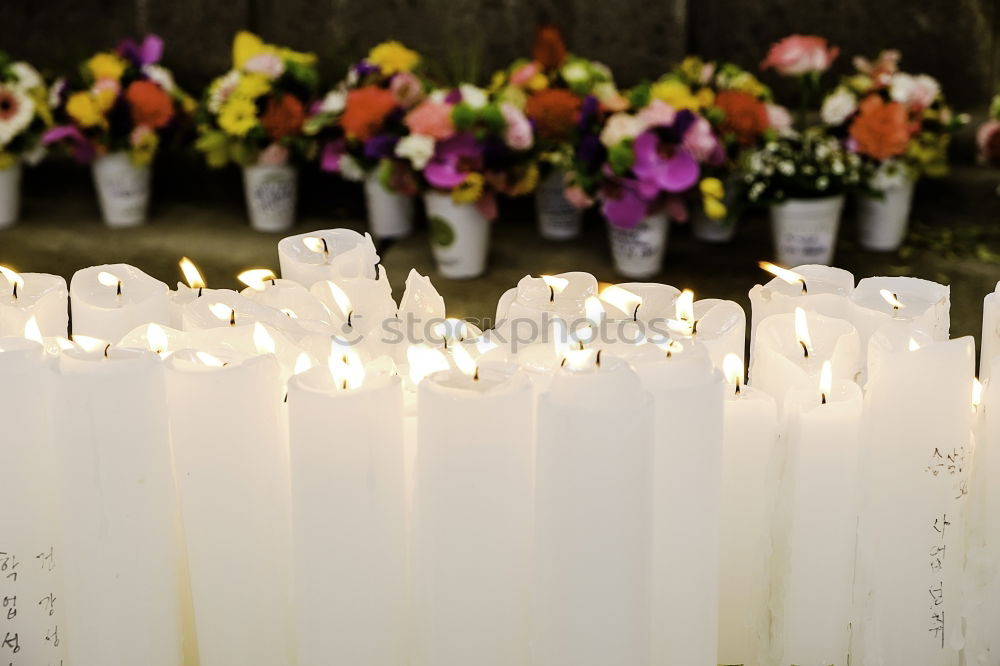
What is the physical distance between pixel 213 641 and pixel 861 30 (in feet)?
9.74

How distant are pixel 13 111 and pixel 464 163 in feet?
4.11

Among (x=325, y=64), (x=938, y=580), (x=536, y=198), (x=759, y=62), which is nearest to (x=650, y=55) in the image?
(x=759, y=62)

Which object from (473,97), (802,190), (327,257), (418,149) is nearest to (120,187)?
(418,149)

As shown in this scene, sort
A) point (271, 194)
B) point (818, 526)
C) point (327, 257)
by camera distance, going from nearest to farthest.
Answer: point (818, 526)
point (327, 257)
point (271, 194)

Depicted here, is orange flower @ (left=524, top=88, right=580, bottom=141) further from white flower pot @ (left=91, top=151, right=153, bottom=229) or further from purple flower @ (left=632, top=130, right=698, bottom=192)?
white flower pot @ (left=91, top=151, right=153, bottom=229)

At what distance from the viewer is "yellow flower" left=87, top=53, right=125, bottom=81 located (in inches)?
131

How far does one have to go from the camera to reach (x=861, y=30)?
3.43 m

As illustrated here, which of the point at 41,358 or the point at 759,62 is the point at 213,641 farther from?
the point at 759,62

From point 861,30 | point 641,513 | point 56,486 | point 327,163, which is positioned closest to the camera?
point 641,513

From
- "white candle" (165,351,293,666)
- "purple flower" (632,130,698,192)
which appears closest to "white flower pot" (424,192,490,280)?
"purple flower" (632,130,698,192)

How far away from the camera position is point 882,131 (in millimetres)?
2992

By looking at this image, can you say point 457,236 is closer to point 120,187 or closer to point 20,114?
point 120,187

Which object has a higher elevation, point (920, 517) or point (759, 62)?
point (759, 62)

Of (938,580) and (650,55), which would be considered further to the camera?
(650,55)
